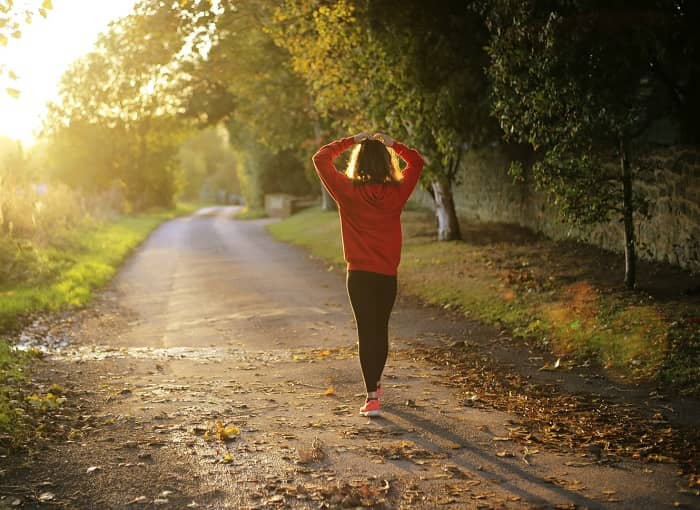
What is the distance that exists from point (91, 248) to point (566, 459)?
2005cm

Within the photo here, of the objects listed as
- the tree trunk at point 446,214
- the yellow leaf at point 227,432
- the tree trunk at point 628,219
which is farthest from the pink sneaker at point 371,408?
the tree trunk at point 446,214

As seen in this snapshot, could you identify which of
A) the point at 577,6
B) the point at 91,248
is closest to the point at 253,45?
the point at 91,248

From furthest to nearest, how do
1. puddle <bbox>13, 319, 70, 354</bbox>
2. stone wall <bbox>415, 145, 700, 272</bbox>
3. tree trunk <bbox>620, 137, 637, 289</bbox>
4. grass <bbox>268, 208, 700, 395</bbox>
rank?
stone wall <bbox>415, 145, 700, 272</bbox>, tree trunk <bbox>620, 137, 637, 289</bbox>, puddle <bbox>13, 319, 70, 354</bbox>, grass <bbox>268, 208, 700, 395</bbox>

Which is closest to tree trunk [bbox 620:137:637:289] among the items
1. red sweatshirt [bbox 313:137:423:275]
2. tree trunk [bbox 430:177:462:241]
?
red sweatshirt [bbox 313:137:423:275]

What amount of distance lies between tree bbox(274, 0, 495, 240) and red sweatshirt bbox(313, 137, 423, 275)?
10727 mm

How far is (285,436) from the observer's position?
6.52 m

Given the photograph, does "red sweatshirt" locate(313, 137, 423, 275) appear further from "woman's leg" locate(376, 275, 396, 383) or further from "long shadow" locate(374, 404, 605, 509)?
"long shadow" locate(374, 404, 605, 509)

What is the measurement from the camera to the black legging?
7086 millimetres

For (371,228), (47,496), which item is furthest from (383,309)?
(47,496)

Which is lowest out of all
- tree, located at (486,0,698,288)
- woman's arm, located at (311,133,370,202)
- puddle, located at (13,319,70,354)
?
puddle, located at (13,319,70,354)

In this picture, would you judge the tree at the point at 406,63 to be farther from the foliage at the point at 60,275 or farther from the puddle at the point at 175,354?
the puddle at the point at 175,354

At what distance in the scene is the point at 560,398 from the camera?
7805 millimetres

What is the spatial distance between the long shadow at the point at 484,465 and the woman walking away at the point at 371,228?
1.10 feet

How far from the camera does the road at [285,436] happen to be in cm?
525
